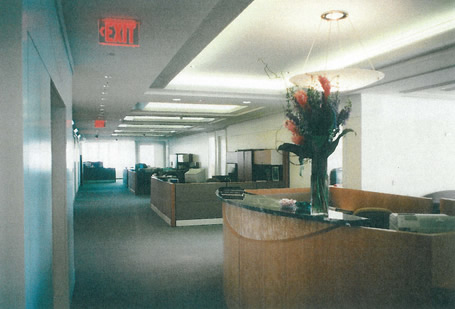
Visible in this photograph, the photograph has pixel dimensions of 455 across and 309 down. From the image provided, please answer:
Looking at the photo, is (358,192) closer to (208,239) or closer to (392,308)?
(208,239)

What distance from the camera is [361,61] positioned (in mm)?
6082

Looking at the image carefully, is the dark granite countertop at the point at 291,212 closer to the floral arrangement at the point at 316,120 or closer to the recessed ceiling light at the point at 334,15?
the floral arrangement at the point at 316,120

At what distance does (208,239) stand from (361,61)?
4.26 meters

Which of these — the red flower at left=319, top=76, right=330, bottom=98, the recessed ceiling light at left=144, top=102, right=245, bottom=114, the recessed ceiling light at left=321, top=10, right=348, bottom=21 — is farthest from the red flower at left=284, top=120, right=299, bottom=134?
the recessed ceiling light at left=144, top=102, right=245, bottom=114

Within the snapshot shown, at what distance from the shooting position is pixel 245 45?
217 inches

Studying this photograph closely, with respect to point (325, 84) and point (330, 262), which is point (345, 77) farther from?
point (330, 262)

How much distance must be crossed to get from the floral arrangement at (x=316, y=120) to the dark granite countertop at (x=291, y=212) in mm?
493

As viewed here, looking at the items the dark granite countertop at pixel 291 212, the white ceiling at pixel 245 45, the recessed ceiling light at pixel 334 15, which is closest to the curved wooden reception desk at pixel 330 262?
the dark granite countertop at pixel 291 212

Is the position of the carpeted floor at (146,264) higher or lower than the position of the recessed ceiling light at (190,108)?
lower

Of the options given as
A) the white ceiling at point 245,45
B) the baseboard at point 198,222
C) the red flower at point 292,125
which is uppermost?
the white ceiling at point 245,45

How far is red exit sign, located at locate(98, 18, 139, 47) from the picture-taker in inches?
133

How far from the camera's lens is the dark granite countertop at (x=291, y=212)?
2540 millimetres

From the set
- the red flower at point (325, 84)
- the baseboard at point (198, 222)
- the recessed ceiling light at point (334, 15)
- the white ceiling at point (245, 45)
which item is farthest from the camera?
the baseboard at point (198, 222)

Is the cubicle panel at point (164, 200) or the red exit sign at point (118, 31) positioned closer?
the red exit sign at point (118, 31)
